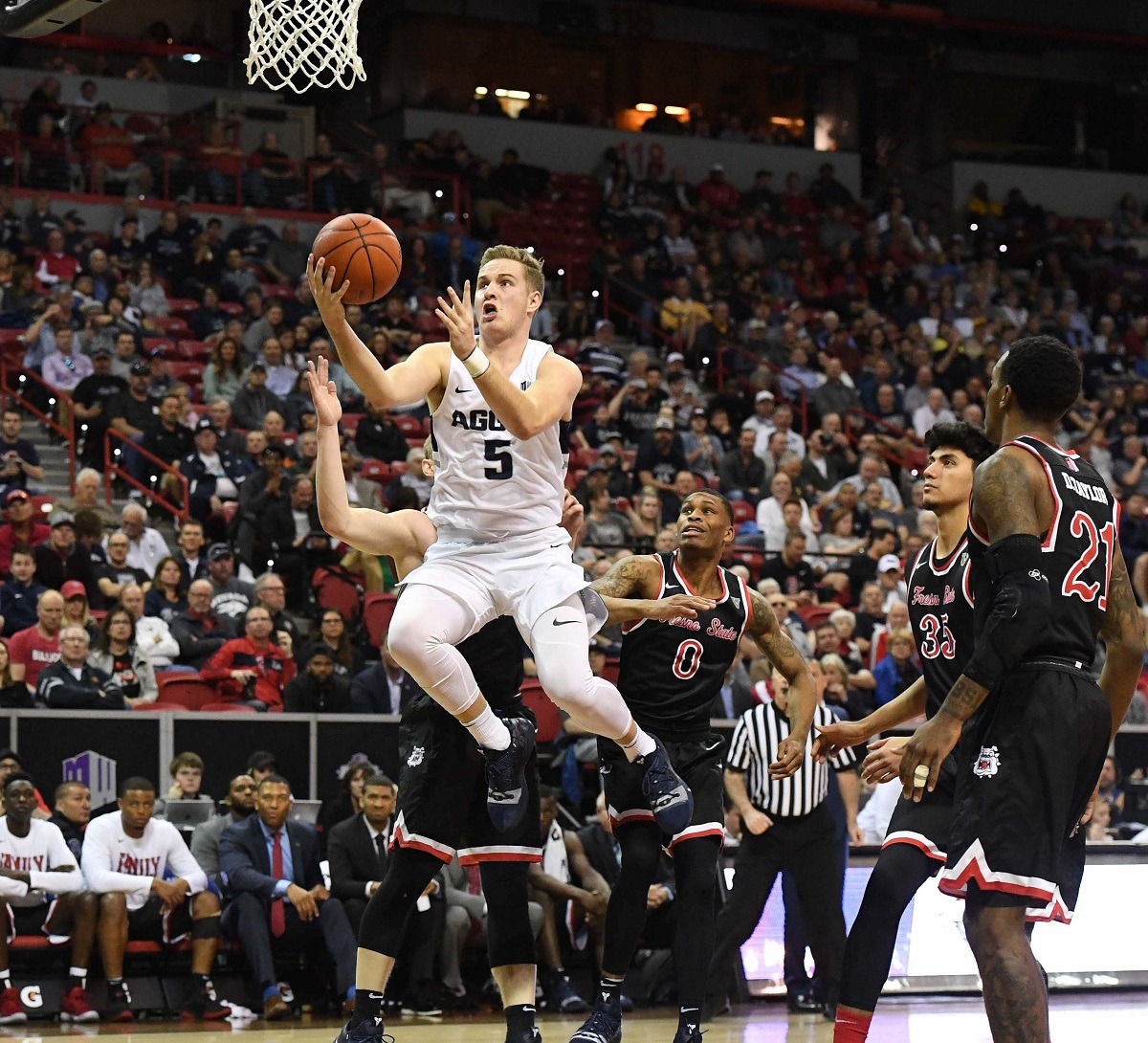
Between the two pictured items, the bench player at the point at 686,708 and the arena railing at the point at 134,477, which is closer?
the bench player at the point at 686,708

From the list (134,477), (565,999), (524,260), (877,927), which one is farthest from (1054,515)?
(134,477)

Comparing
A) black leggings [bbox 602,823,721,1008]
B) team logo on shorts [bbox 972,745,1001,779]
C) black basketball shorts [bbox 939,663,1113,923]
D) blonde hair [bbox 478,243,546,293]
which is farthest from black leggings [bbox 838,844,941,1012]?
blonde hair [bbox 478,243,546,293]

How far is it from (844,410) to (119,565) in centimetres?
1032

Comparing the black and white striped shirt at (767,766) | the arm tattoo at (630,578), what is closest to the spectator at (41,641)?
the black and white striped shirt at (767,766)

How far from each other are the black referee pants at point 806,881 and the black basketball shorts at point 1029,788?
518 cm

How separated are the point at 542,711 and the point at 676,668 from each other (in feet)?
17.8

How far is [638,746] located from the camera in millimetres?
6652

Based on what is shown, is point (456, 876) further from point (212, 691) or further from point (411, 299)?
point (411, 299)

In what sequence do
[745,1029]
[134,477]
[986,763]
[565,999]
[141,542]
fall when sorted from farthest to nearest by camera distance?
[134,477] < [141,542] < [565,999] < [745,1029] < [986,763]

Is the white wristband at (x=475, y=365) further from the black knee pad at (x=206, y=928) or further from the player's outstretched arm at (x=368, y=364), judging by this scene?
the black knee pad at (x=206, y=928)

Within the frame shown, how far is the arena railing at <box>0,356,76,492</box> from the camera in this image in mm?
16750

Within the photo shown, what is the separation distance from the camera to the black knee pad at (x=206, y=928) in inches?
413

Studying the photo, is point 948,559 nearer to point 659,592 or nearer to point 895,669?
point 659,592

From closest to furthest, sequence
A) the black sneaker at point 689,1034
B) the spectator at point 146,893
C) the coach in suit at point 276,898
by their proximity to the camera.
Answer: the black sneaker at point 689,1034 → the spectator at point 146,893 → the coach in suit at point 276,898
